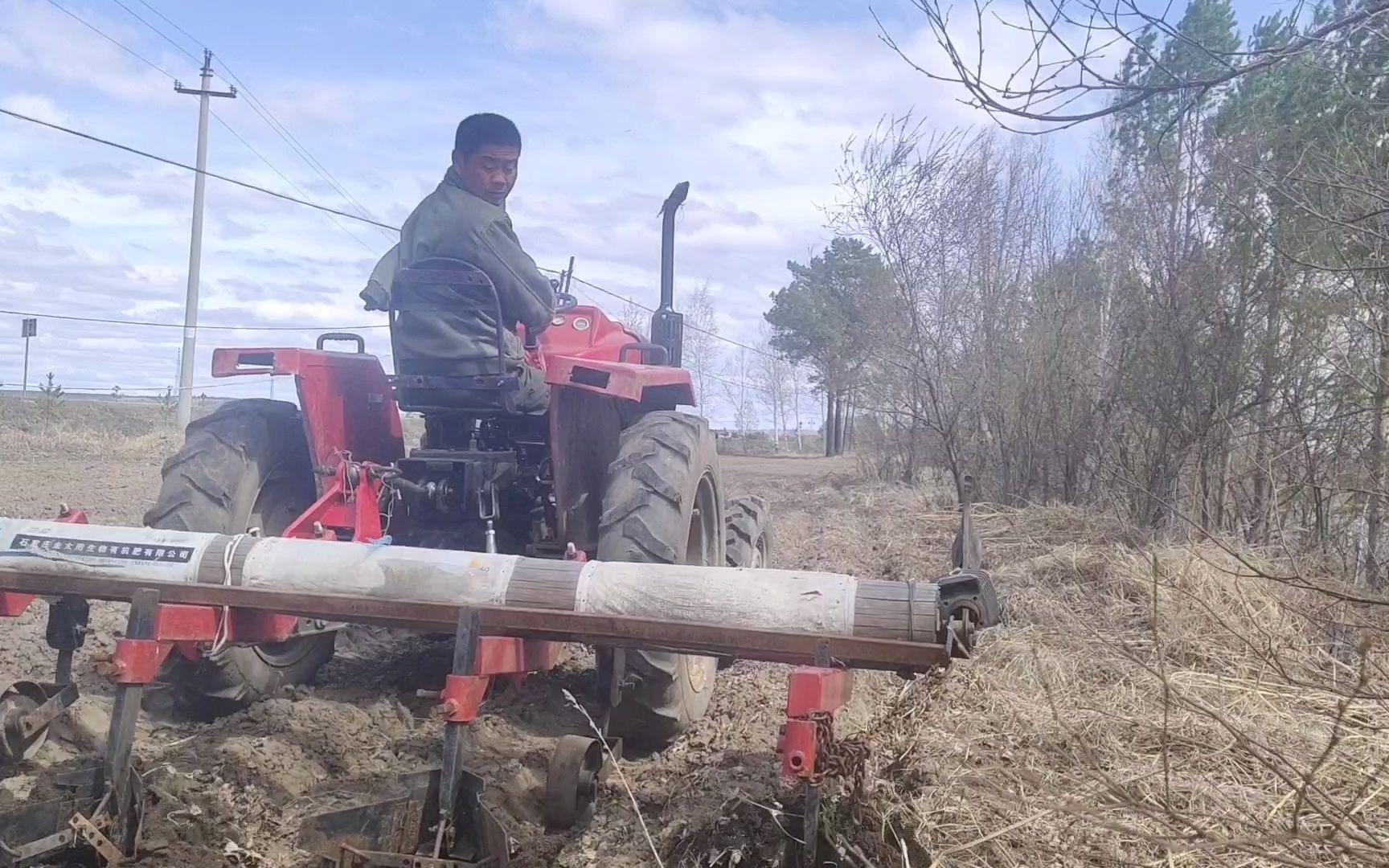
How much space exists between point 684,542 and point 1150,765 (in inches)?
66.0

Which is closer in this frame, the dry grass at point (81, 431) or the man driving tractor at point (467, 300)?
the man driving tractor at point (467, 300)

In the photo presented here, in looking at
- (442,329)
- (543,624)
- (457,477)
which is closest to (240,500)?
(457,477)

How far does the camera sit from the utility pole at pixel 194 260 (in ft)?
75.9

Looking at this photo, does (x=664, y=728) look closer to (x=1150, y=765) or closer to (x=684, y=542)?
(x=684, y=542)

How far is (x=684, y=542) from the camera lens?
4.11 m

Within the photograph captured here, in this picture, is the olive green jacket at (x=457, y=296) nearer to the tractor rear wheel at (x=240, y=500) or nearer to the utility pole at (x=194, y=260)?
the tractor rear wheel at (x=240, y=500)

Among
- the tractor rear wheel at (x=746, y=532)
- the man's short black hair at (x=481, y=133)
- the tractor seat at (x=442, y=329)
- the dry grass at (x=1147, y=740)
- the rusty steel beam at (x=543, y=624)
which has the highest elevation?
the man's short black hair at (x=481, y=133)

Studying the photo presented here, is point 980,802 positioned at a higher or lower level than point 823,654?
lower

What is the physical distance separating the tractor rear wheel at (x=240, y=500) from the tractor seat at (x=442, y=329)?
0.57 m

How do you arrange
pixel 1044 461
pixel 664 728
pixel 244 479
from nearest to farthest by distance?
pixel 664 728 → pixel 244 479 → pixel 1044 461

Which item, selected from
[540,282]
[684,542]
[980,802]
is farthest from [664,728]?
[540,282]

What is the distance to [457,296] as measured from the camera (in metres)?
4.23

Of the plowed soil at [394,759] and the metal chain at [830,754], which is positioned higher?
the metal chain at [830,754]

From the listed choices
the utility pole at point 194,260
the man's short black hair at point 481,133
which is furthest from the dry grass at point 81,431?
the man's short black hair at point 481,133
